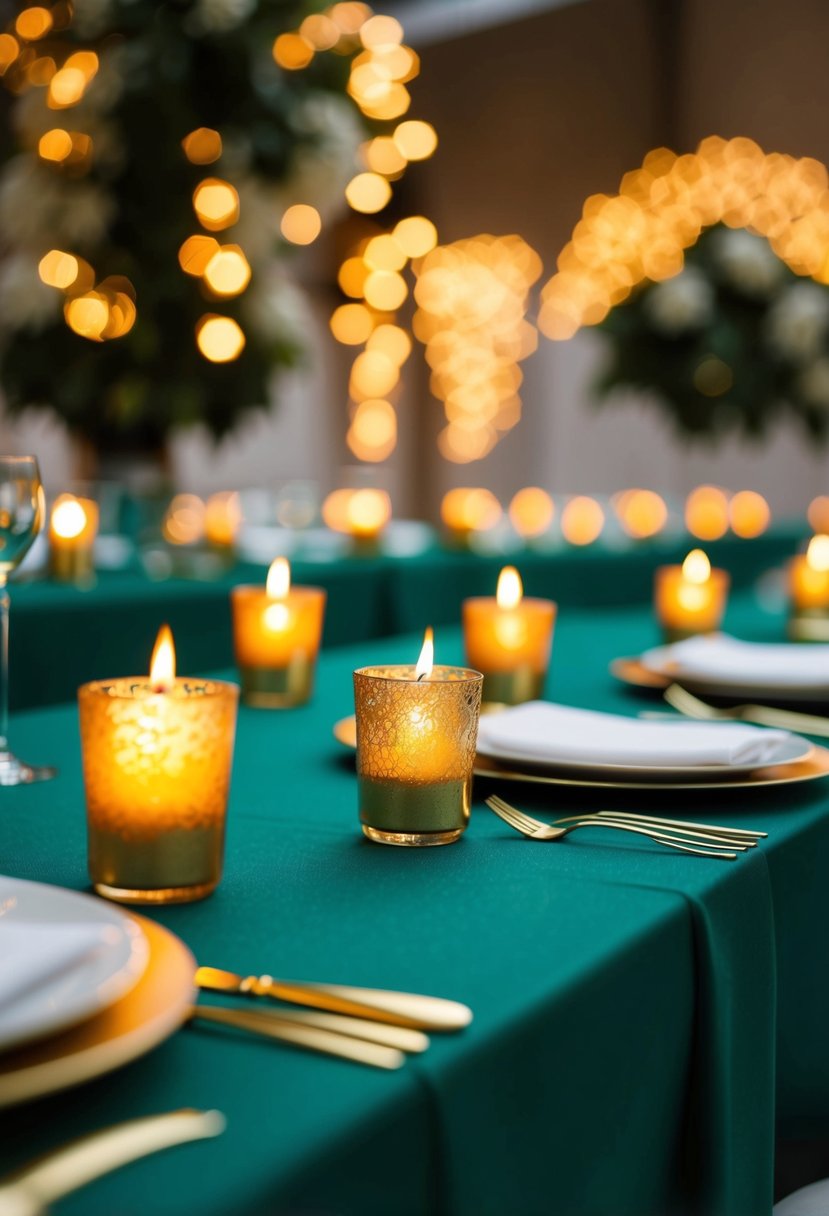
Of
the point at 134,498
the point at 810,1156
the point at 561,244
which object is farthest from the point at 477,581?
the point at 561,244

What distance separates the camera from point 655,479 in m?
7.27

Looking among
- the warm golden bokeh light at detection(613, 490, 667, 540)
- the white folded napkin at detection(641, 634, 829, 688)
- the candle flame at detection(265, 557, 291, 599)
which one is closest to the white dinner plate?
the candle flame at detection(265, 557, 291, 599)

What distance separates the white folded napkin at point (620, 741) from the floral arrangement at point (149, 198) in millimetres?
1532

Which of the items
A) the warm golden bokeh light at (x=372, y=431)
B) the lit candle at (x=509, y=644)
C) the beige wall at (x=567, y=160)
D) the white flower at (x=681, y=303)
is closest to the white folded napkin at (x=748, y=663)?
the lit candle at (x=509, y=644)

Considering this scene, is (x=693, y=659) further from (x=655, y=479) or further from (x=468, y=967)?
(x=655, y=479)

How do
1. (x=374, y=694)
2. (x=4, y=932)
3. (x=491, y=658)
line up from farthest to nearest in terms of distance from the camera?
(x=491, y=658) → (x=374, y=694) → (x=4, y=932)

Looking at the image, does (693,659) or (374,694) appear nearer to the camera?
(374,694)

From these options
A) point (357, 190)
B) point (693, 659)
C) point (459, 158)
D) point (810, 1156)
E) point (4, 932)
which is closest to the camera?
point (4, 932)

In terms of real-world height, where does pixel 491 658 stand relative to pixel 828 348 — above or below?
below

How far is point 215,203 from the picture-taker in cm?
237

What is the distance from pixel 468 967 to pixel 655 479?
688 centimetres

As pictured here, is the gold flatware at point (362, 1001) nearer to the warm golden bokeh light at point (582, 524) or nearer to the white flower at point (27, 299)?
the white flower at point (27, 299)

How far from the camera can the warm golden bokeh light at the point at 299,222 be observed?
8.49ft

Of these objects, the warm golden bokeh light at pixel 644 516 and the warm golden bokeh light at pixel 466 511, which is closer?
the warm golden bokeh light at pixel 466 511
